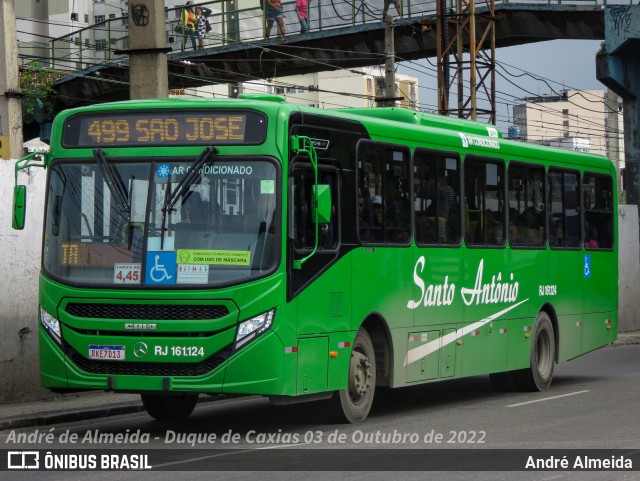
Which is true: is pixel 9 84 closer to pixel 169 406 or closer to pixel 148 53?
pixel 148 53

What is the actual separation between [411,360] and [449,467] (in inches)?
164

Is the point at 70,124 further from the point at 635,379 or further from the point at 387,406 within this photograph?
the point at 635,379

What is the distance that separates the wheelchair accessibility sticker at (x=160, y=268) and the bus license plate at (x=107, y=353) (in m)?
0.68

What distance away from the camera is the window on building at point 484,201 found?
628 inches

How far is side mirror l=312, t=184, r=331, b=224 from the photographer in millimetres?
12352

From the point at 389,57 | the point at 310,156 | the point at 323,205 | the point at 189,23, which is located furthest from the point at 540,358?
the point at 189,23

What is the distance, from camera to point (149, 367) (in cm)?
1193

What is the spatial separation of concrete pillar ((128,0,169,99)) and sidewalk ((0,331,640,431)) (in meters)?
3.79

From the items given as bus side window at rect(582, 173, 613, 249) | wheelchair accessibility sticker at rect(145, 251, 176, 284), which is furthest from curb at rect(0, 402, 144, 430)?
bus side window at rect(582, 173, 613, 249)

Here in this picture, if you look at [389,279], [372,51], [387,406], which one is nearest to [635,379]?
[387,406]

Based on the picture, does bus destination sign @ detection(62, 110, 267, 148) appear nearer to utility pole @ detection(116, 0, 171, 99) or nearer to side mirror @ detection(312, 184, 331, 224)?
side mirror @ detection(312, 184, 331, 224)

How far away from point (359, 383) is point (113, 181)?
3258 mm

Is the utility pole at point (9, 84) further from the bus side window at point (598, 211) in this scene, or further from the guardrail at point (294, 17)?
the guardrail at point (294, 17)

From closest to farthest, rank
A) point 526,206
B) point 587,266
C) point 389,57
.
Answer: point 526,206, point 587,266, point 389,57
